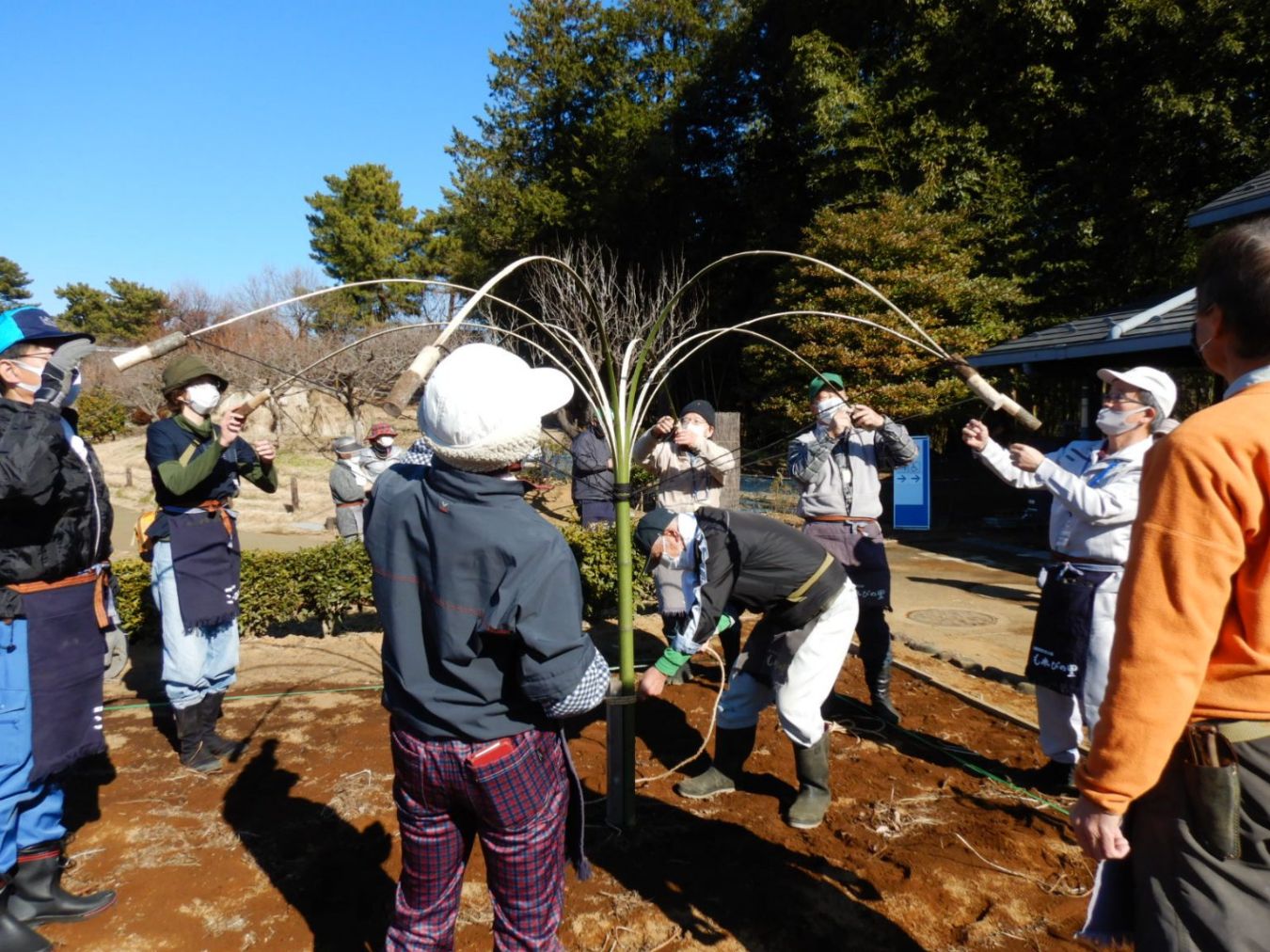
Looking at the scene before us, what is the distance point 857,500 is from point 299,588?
405cm

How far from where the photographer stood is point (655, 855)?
287cm

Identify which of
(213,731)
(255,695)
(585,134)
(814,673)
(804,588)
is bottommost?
(255,695)

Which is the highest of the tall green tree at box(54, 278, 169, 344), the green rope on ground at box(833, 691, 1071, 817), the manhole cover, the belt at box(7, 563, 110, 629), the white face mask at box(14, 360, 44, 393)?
the tall green tree at box(54, 278, 169, 344)

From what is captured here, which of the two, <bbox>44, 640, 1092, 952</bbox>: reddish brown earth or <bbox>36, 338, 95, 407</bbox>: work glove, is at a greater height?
<bbox>36, 338, 95, 407</bbox>: work glove

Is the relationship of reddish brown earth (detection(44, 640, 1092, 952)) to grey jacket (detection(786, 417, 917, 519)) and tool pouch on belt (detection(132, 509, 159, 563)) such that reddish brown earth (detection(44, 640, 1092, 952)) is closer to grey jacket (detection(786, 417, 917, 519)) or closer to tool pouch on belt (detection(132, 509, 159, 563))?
tool pouch on belt (detection(132, 509, 159, 563))

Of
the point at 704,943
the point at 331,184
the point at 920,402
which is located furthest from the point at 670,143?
the point at 331,184

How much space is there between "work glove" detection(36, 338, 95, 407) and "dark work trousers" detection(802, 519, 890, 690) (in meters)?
3.36

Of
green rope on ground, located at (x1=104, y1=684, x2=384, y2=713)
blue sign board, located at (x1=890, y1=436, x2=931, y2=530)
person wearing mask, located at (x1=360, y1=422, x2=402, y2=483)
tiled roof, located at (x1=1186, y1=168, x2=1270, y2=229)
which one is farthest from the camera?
tiled roof, located at (x1=1186, y1=168, x2=1270, y2=229)

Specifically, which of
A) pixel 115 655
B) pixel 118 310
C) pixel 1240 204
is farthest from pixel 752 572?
pixel 118 310

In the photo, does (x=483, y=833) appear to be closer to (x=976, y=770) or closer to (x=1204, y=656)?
(x=1204, y=656)

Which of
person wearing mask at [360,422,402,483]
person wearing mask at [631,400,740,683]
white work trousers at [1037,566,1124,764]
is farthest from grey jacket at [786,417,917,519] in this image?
person wearing mask at [360,422,402,483]

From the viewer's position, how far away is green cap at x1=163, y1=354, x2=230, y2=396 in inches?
136

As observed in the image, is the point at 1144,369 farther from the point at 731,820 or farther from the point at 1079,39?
the point at 1079,39

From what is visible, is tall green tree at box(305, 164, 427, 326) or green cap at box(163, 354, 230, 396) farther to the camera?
tall green tree at box(305, 164, 427, 326)
